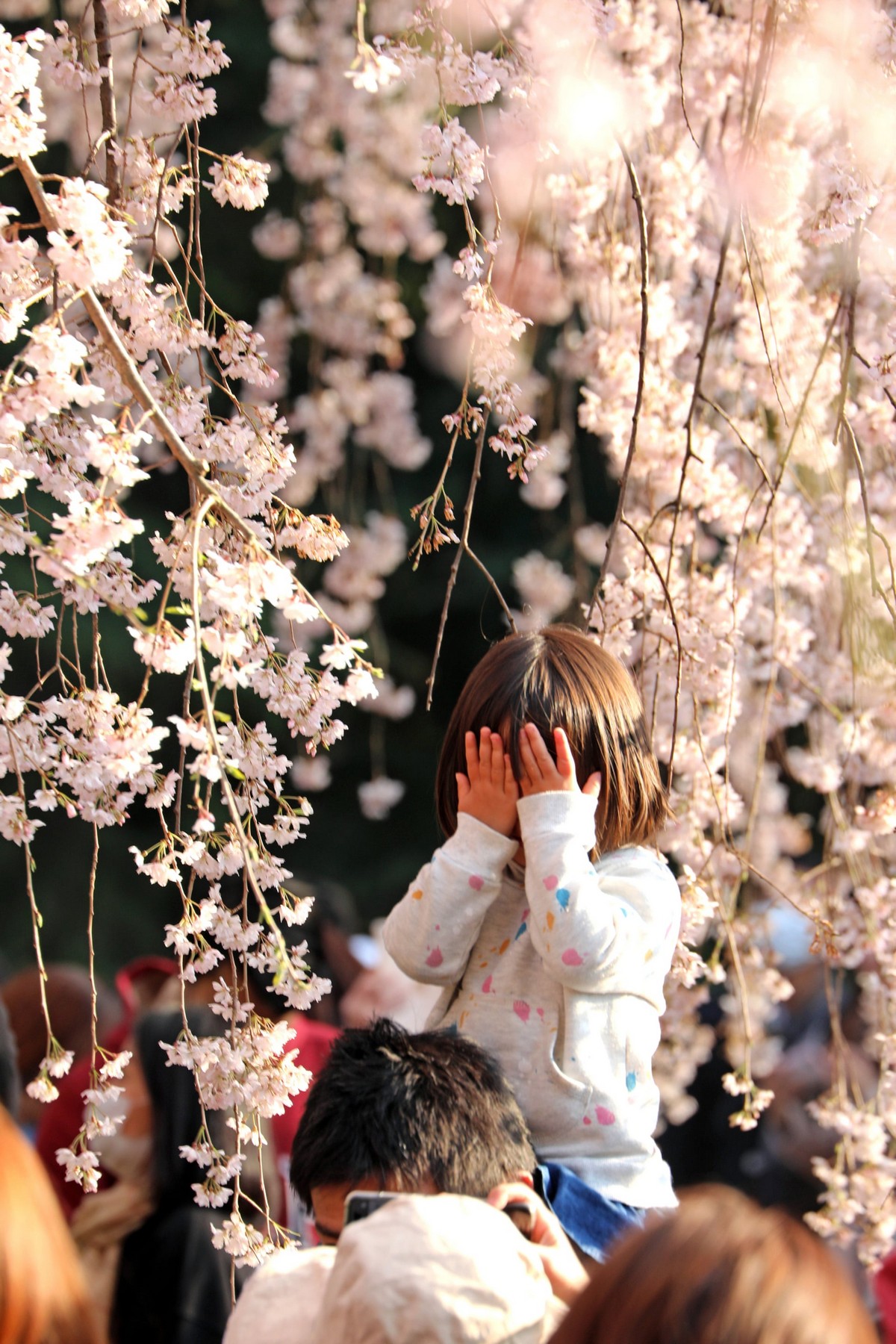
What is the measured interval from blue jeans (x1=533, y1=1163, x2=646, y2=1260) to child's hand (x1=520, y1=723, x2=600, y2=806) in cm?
31

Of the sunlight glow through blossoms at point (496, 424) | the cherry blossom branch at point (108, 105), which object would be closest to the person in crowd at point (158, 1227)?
the sunlight glow through blossoms at point (496, 424)

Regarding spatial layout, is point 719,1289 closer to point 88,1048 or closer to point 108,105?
point 108,105

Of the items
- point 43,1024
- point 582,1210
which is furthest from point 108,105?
point 43,1024

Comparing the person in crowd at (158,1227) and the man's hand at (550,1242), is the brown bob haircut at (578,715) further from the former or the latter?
the person in crowd at (158,1227)

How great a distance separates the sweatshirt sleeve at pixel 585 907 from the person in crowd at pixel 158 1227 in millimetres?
870

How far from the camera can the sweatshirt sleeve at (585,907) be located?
39.9 inches

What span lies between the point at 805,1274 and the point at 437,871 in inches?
20.4

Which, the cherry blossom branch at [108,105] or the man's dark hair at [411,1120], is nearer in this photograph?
the man's dark hair at [411,1120]

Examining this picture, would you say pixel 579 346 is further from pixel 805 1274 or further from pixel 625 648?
pixel 805 1274

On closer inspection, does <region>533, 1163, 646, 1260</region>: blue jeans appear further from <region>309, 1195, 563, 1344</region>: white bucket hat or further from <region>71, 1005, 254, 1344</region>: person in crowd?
<region>71, 1005, 254, 1344</region>: person in crowd

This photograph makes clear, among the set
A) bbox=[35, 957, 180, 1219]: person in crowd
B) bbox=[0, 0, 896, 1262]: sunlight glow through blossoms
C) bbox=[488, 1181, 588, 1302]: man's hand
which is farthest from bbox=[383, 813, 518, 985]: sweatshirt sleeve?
bbox=[35, 957, 180, 1219]: person in crowd

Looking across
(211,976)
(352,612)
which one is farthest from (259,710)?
(211,976)

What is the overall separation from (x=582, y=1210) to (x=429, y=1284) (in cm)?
32

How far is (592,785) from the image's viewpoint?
1.12m
